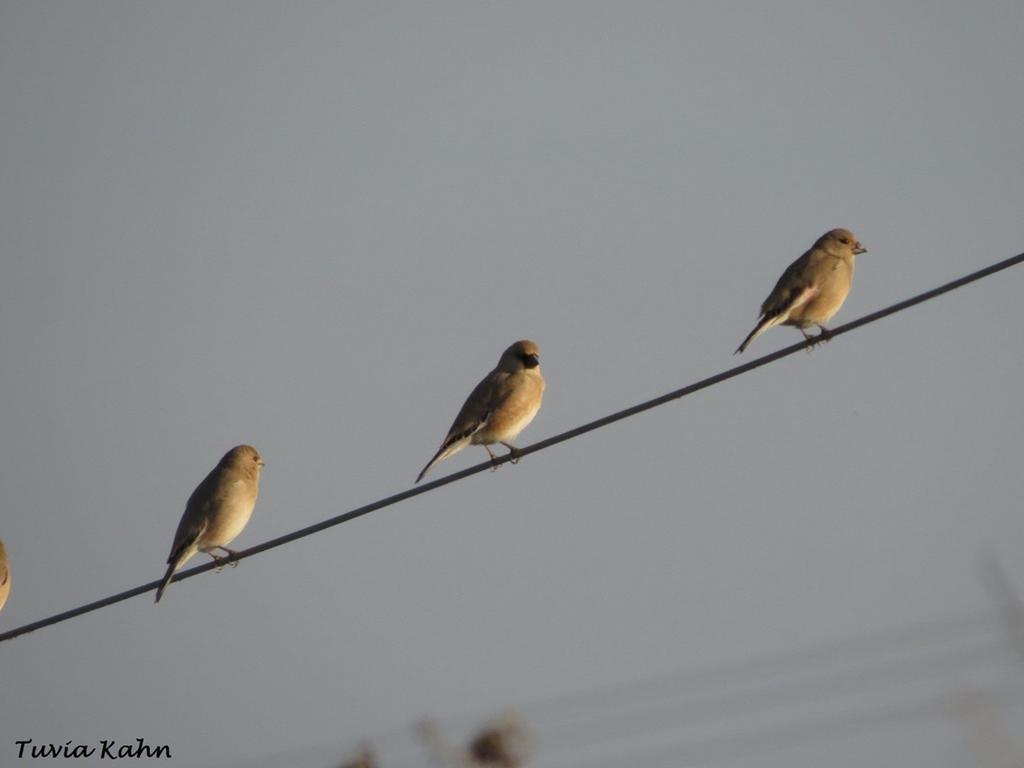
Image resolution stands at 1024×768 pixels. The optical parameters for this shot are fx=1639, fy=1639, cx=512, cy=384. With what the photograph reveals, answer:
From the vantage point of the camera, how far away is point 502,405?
13.5m

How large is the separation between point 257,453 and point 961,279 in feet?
25.0

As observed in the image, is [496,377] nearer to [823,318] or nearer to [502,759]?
[823,318]

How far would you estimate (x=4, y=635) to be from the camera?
10.5 metres

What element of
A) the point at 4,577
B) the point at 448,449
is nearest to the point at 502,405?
the point at 448,449

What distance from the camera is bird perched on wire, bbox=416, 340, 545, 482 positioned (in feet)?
44.0

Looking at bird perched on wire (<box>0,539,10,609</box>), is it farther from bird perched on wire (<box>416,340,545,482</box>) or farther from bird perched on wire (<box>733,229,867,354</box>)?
bird perched on wire (<box>733,229,867,354</box>)

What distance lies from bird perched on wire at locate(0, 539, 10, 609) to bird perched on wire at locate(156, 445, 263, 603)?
7.32ft

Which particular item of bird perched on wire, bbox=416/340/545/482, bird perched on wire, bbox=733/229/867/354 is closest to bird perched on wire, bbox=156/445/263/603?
bird perched on wire, bbox=416/340/545/482

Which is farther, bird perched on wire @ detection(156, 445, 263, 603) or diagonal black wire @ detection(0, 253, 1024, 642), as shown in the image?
bird perched on wire @ detection(156, 445, 263, 603)

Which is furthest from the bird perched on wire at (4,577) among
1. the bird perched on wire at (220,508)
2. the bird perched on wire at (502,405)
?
the bird perched on wire at (502,405)

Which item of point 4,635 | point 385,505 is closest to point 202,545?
point 4,635

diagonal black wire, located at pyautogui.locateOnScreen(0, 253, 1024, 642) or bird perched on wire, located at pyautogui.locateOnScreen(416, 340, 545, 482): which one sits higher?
bird perched on wire, located at pyautogui.locateOnScreen(416, 340, 545, 482)

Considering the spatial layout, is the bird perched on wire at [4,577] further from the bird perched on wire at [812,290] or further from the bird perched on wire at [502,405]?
the bird perched on wire at [812,290]

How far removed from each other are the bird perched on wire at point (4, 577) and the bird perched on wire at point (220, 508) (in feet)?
7.32
